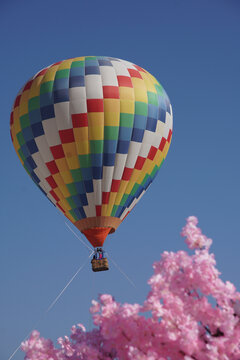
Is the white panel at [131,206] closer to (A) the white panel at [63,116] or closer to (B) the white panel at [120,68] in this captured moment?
(A) the white panel at [63,116]

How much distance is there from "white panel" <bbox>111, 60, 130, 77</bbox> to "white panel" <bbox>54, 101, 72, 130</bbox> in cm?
288

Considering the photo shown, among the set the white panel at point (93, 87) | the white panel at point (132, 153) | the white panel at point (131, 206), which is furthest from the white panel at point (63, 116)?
the white panel at point (131, 206)

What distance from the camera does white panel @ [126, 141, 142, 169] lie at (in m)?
24.0

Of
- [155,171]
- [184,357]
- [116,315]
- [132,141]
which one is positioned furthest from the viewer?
[155,171]

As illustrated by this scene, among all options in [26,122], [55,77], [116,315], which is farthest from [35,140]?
[116,315]

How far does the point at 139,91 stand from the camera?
2455 cm

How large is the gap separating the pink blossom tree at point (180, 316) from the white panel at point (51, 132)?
15.5 meters

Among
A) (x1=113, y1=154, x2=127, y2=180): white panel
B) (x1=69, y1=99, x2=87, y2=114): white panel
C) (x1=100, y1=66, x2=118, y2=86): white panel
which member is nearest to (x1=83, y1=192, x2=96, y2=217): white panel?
(x1=113, y1=154, x2=127, y2=180): white panel

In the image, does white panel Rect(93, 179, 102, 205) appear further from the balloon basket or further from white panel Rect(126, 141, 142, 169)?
the balloon basket

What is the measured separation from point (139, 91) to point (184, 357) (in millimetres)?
17541

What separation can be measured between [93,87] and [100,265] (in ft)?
26.2

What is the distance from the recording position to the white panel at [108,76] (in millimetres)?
24178

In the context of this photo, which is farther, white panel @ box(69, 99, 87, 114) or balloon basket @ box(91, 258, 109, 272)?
balloon basket @ box(91, 258, 109, 272)

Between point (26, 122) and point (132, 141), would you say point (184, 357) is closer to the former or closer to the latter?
point (132, 141)
